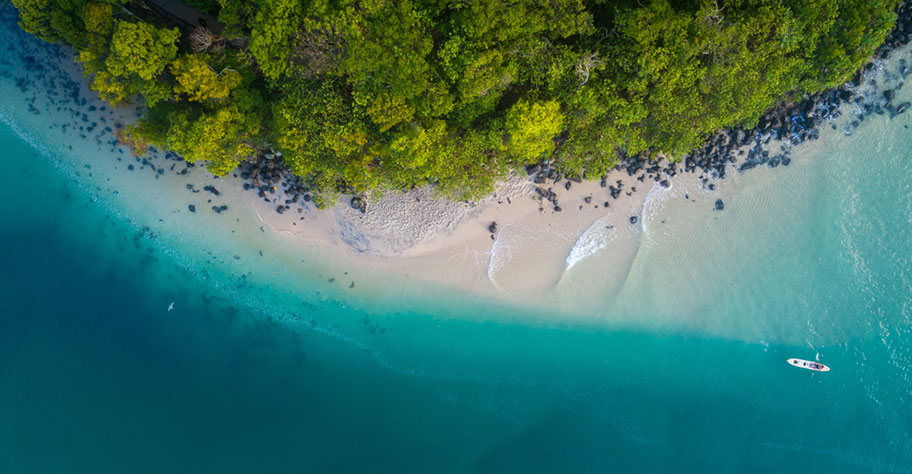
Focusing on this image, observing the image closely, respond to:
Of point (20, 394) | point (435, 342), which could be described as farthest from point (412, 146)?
point (20, 394)

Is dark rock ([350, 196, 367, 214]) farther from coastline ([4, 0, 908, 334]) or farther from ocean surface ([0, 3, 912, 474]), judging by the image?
ocean surface ([0, 3, 912, 474])

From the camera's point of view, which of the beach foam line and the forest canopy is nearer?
the forest canopy

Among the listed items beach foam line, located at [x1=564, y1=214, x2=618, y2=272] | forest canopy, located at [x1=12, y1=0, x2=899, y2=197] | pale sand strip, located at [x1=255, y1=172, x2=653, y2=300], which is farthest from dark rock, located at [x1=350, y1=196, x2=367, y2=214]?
beach foam line, located at [x1=564, y1=214, x2=618, y2=272]

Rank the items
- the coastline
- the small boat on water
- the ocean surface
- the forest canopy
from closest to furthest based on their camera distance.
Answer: the forest canopy < the coastline < the ocean surface < the small boat on water

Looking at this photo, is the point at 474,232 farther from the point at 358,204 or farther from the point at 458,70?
the point at 458,70

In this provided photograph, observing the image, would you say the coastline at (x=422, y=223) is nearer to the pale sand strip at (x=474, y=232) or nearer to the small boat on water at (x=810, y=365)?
the pale sand strip at (x=474, y=232)

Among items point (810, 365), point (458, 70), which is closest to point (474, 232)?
point (458, 70)
